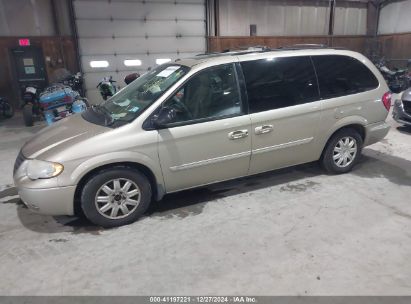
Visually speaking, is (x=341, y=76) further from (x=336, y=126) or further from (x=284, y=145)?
(x=284, y=145)

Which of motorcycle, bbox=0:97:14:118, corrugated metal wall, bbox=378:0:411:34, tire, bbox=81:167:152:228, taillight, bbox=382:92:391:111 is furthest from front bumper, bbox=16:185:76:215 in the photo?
corrugated metal wall, bbox=378:0:411:34

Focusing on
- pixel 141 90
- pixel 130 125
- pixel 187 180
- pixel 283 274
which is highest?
pixel 141 90

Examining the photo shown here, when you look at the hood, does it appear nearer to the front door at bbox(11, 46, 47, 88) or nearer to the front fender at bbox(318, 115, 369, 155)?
the front fender at bbox(318, 115, 369, 155)

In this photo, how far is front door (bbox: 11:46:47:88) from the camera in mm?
10031

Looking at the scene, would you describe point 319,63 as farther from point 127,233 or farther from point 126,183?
point 127,233

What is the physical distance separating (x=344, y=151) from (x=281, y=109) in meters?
1.25

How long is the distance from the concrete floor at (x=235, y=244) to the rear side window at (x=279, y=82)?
1.09m

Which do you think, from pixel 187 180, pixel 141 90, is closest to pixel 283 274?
pixel 187 180

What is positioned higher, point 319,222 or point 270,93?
point 270,93

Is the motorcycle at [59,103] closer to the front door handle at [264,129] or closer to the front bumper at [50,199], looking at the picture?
the front bumper at [50,199]

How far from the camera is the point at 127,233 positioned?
10.7ft

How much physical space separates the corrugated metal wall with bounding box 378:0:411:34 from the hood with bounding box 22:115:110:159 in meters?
14.9

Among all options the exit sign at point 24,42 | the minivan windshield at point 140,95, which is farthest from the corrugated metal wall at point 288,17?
the minivan windshield at point 140,95

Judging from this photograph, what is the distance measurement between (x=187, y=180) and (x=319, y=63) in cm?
218
